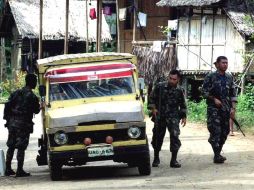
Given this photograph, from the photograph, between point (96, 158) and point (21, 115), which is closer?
point (96, 158)

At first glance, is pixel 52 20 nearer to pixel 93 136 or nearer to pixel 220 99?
pixel 220 99

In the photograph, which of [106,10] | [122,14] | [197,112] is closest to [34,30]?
[106,10]

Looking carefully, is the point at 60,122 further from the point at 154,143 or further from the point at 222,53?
the point at 222,53

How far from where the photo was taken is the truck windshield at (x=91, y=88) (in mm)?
12609

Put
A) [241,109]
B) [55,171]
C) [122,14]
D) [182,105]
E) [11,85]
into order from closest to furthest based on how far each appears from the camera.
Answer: [55,171], [182,105], [241,109], [122,14], [11,85]

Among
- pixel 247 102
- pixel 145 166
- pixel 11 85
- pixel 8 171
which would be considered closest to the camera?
pixel 145 166

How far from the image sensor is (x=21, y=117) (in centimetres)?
1279

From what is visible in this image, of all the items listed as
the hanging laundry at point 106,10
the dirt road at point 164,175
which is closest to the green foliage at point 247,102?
the dirt road at point 164,175

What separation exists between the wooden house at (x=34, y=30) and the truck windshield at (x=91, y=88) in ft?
84.0

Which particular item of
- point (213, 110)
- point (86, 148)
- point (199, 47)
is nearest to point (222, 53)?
point (199, 47)

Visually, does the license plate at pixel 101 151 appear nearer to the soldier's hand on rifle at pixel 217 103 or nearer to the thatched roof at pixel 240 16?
the soldier's hand on rifle at pixel 217 103

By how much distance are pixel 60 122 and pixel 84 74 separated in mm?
1194

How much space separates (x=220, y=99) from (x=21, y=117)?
11.7 feet

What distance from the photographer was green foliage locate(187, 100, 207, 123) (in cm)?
2556
